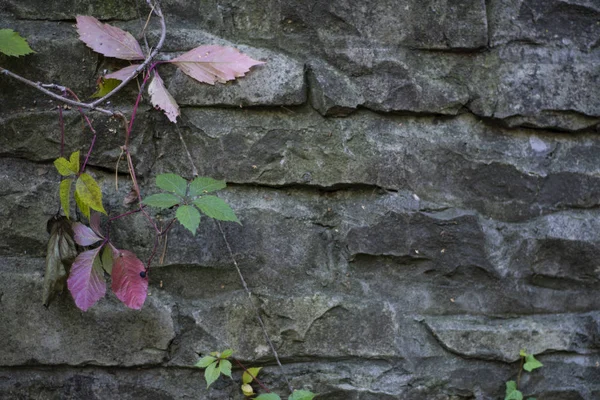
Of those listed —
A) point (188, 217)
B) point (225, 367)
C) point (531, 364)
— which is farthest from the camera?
point (531, 364)

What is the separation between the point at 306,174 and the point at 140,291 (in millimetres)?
399

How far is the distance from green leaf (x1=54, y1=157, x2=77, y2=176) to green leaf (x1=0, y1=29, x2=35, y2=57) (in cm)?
22

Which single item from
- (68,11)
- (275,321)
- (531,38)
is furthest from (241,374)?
(531,38)

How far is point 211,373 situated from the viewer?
3.84ft

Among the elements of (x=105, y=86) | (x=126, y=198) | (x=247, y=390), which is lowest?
(x=247, y=390)

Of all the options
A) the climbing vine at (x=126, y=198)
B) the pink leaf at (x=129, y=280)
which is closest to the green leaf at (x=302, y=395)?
the climbing vine at (x=126, y=198)

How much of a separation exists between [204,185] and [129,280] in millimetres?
230

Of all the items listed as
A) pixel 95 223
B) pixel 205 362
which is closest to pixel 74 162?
pixel 95 223

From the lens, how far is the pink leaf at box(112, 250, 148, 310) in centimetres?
115

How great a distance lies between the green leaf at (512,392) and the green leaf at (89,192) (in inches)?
35.7

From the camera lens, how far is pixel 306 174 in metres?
1.24

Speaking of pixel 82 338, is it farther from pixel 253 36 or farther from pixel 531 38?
pixel 531 38

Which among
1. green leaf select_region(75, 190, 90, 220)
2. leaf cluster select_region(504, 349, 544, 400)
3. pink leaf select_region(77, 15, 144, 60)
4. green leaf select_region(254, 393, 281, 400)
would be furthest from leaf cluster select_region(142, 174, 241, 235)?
leaf cluster select_region(504, 349, 544, 400)

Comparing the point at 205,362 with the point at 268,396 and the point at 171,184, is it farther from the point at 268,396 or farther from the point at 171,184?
the point at 171,184
